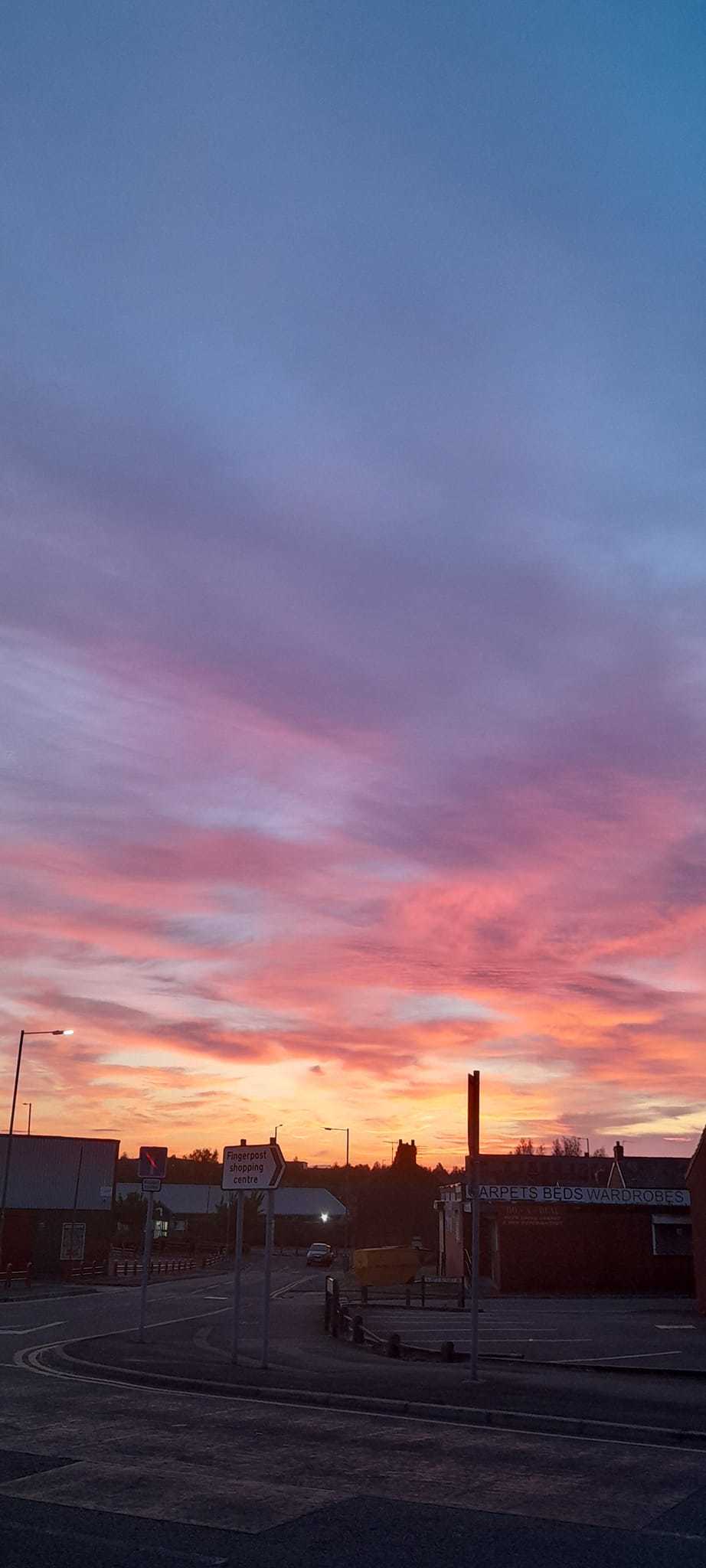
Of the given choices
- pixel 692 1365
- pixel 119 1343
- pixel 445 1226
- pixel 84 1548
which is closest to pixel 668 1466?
pixel 84 1548

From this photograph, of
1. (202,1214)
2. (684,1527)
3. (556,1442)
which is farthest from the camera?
(202,1214)

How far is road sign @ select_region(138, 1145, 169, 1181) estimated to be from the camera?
24.0 metres

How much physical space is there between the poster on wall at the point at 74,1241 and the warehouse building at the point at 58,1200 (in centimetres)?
4

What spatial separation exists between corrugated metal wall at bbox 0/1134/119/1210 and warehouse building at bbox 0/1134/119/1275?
0.14 feet

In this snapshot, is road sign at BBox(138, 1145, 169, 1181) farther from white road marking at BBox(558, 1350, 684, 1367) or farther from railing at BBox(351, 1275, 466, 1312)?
railing at BBox(351, 1275, 466, 1312)

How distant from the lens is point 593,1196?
57.7m

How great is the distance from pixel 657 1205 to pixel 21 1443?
50184mm

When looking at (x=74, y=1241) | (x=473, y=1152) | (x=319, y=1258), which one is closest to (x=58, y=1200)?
(x=74, y=1241)

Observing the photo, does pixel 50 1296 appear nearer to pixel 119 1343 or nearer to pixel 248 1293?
pixel 248 1293

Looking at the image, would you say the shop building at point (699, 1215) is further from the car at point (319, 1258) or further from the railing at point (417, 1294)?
the car at point (319, 1258)

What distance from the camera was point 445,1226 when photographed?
70.8m

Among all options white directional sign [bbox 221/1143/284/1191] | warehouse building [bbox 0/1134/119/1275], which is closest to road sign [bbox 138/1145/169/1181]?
white directional sign [bbox 221/1143/284/1191]

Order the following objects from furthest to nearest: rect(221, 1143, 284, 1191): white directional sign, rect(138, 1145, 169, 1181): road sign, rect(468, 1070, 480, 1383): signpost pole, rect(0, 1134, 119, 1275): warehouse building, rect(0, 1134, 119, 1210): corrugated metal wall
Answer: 1. rect(0, 1134, 119, 1210): corrugated metal wall
2. rect(0, 1134, 119, 1275): warehouse building
3. rect(138, 1145, 169, 1181): road sign
4. rect(221, 1143, 284, 1191): white directional sign
5. rect(468, 1070, 480, 1383): signpost pole

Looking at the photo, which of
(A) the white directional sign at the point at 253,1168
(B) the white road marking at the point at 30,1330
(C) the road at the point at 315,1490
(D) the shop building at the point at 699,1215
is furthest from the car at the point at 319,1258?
(C) the road at the point at 315,1490
